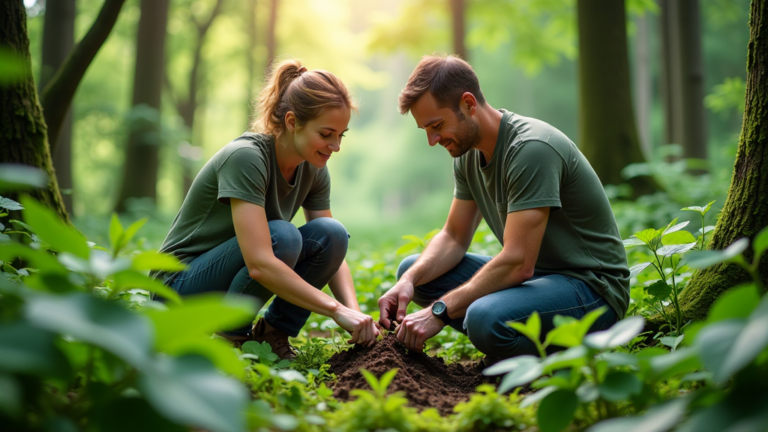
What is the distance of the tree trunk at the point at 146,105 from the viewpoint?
9852 mm

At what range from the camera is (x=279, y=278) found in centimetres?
246

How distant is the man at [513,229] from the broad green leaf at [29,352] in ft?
5.24

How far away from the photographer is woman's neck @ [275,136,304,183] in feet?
9.23

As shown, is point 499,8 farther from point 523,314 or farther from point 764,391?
point 764,391

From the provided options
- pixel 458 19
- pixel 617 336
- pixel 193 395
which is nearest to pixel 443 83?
pixel 617 336

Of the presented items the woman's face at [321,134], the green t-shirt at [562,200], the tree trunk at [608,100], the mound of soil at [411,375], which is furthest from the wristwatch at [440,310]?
the tree trunk at [608,100]

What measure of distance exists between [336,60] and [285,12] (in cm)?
205

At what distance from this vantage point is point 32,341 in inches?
41.5

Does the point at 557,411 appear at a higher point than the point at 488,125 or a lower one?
lower

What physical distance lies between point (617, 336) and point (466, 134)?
4.92ft

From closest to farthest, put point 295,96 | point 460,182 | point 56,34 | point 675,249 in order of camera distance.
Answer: point 675,249 < point 295,96 < point 460,182 < point 56,34

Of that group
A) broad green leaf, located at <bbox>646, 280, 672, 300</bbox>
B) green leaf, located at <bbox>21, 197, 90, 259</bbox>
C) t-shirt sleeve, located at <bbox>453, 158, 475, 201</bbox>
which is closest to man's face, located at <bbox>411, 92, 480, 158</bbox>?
t-shirt sleeve, located at <bbox>453, 158, 475, 201</bbox>

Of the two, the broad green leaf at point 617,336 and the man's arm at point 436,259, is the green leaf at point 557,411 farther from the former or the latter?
the man's arm at point 436,259

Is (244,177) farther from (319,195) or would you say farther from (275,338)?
(275,338)
